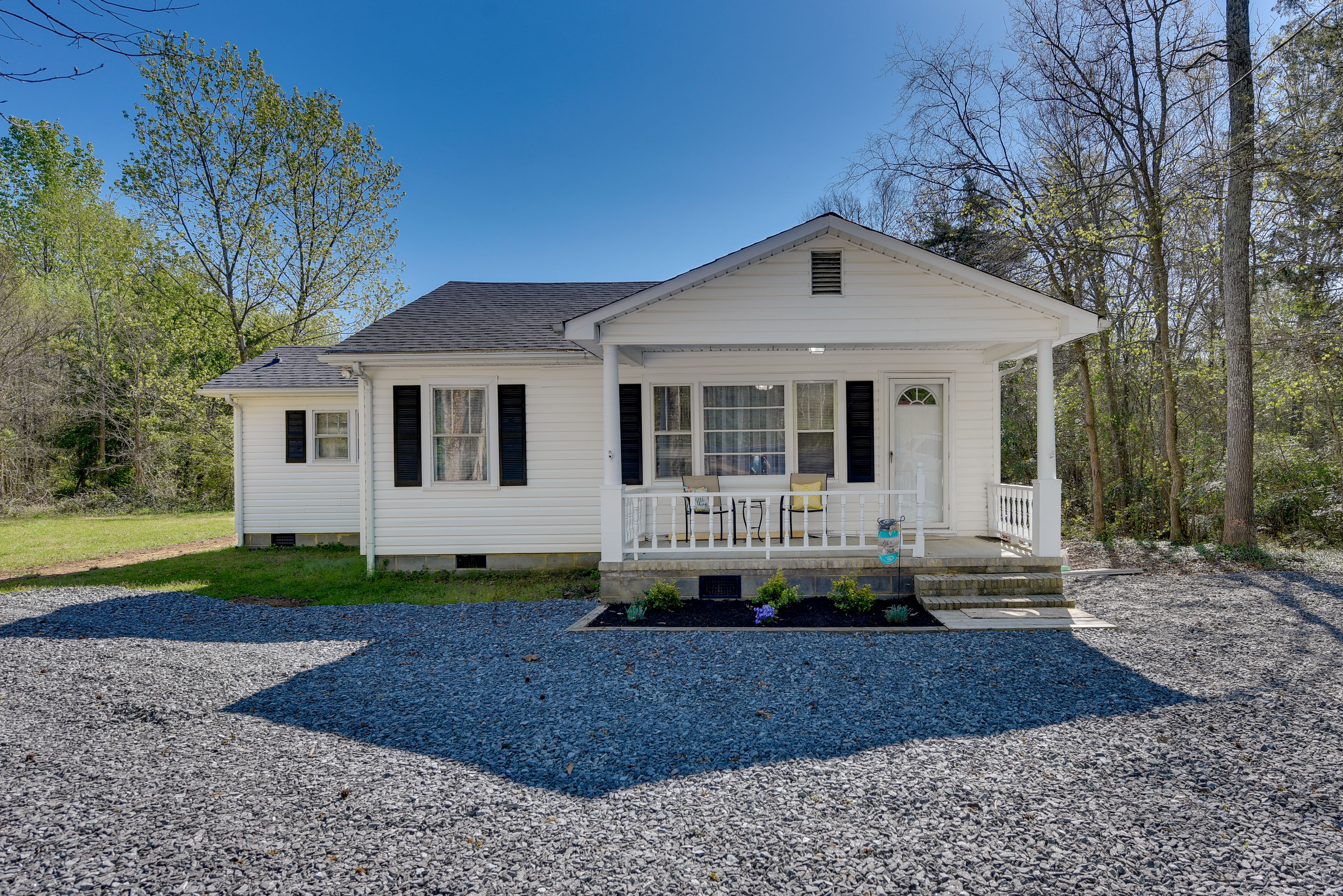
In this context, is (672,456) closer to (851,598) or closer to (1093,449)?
(851,598)

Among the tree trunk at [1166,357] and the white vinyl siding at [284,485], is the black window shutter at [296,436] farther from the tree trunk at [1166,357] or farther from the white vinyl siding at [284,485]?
the tree trunk at [1166,357]

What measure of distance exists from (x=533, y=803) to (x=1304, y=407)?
15206mm

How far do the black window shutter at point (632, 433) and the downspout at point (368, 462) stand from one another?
362 cm

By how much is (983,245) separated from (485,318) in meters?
10.3

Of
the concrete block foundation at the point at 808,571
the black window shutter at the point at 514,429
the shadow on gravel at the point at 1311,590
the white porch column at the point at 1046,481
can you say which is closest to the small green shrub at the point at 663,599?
the concrete block foundation at the point at 808,571

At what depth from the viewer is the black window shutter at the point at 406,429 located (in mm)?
9227

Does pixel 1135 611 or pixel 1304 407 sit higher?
pixel 1304 407

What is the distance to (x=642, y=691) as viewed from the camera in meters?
4.73

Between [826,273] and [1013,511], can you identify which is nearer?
[826,273]

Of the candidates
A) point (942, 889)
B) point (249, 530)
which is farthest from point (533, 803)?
point (249, 530)

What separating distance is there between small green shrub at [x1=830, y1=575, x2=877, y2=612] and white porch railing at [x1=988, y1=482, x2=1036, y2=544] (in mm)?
2114

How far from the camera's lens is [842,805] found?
3068 mm

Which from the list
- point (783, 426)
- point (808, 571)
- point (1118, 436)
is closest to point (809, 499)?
point (783, 426)

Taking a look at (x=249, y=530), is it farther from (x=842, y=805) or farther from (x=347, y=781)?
(x=842, y=805)
